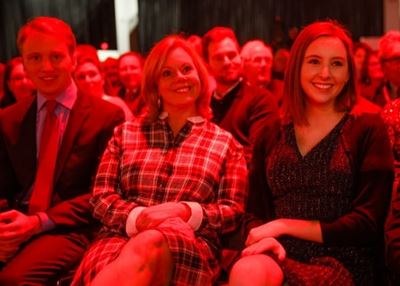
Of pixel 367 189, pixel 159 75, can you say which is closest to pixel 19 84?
pixel 159 75

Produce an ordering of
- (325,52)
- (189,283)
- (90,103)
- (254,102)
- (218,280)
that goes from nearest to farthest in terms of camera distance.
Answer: (189,283) < (325,52) < (218,280) < (90,103) < (254,102)

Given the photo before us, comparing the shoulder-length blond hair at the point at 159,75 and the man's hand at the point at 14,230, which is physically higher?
the shoulder-length blond hair at the point at 159,75

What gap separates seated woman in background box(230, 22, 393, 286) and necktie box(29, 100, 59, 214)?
2.76 feet

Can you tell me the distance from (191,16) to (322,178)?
25.2ft

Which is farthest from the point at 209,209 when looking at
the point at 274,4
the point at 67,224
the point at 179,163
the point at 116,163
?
the point at 274,4

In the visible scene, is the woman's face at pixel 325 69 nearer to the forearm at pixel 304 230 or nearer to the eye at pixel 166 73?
the forearm at pixel 304 230

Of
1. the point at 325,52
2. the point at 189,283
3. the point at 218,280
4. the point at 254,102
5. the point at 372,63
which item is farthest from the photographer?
the point at 372,63

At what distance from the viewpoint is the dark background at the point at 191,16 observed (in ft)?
27.5

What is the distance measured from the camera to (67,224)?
2.38 m

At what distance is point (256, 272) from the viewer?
5.90 feet

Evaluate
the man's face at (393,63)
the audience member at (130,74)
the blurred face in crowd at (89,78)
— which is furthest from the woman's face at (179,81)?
the audience member at (130,74)

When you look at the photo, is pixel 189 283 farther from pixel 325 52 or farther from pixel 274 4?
pixel 274 4

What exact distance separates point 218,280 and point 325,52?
919mm

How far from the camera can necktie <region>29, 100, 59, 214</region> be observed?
2.45 meters
